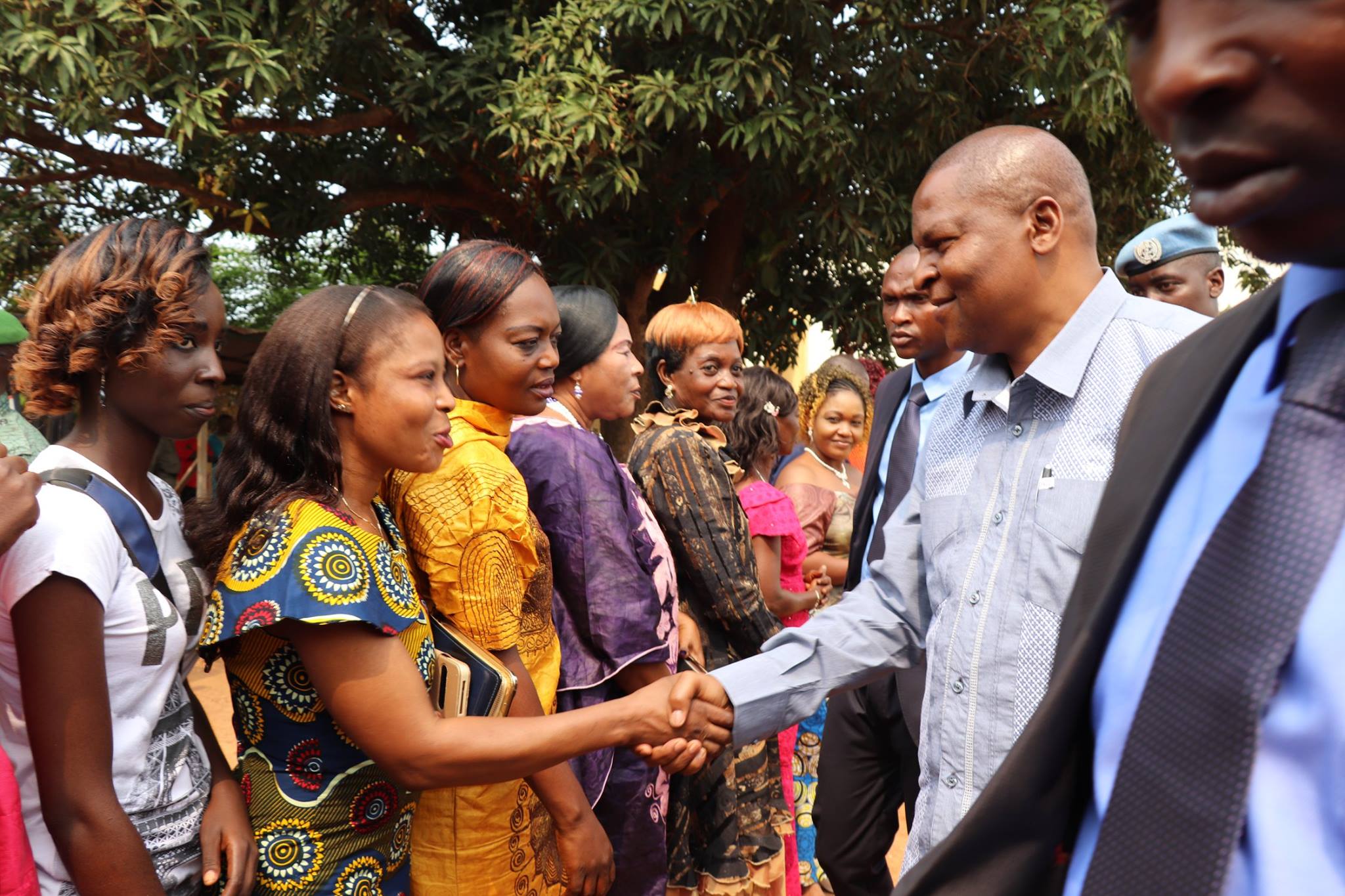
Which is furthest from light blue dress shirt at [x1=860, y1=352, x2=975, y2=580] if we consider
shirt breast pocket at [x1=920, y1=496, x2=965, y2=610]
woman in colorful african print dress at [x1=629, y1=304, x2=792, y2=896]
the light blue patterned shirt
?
shirt breast pocket at [x1=920, y1=496, x2=965, y2=610]

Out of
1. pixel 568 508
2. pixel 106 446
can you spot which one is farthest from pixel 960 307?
pixel 106 446

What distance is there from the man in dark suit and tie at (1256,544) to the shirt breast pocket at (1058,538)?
38.1 inches

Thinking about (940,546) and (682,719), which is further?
(682,719)

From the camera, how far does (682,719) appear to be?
273 centimetres

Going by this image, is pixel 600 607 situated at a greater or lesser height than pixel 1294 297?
lesser

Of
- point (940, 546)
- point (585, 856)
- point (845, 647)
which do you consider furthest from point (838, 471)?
point (940, 546)

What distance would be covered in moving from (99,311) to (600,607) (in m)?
1.69

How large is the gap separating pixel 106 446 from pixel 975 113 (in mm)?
9531

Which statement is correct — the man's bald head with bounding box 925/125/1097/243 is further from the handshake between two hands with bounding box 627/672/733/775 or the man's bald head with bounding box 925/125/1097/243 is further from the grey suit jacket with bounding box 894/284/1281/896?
the handshake between two hands with bounding box 627/672/733/775

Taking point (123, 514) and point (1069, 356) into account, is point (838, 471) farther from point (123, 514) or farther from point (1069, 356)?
point (123, 514)

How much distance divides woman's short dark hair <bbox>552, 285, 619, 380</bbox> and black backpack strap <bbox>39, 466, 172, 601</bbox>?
181 cm

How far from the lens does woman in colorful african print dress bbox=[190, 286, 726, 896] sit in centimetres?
223

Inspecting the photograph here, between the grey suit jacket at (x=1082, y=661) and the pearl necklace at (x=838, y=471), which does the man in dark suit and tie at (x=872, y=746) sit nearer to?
the pearl necklace at (x=838, y=471)

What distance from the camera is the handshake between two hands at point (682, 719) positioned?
2.68 m
